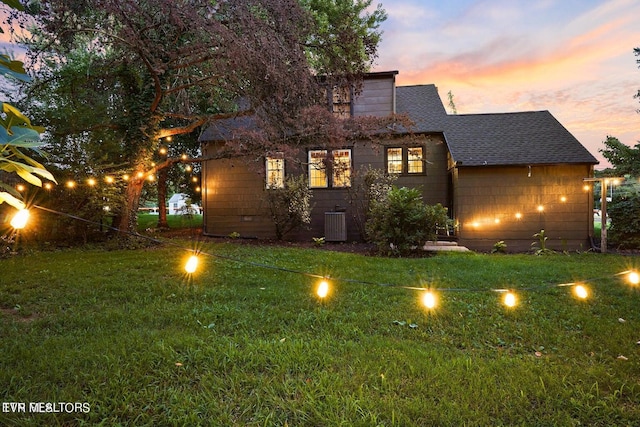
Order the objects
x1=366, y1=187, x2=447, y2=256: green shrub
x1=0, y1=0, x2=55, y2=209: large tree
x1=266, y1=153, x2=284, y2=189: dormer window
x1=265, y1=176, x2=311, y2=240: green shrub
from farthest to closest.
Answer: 1. x1=266, y1=153, x2=284, y2=189: dormer window
2. x1=265, y1=176, x2=311, y2=240: green shrub
3. x1=366, y1=187, x2=447, y2=256: green shrub
4. x1=0, y1=0, x2=55, y2=209: large tree

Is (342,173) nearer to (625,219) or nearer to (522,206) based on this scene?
(522,206)

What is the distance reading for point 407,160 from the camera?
11773mm

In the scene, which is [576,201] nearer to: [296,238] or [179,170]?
[296,238]

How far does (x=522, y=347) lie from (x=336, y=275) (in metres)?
3.19

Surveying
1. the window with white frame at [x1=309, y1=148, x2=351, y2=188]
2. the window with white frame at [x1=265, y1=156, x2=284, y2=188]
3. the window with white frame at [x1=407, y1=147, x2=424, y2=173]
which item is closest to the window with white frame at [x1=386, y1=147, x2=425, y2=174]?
the window with white frame at [x1=407, y1=147, x2=424, y2=173]

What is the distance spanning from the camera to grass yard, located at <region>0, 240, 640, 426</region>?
2148 mm

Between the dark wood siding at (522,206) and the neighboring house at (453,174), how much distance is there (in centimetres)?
3

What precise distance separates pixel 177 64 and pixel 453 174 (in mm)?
8641

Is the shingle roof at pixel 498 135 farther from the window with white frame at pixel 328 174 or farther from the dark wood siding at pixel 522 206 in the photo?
the window with white frame at pixel 328 174

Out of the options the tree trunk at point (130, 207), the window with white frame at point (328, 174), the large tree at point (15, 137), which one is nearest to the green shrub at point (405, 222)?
the window with white frame at point (328, 174)

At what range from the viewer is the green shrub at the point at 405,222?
8.38m

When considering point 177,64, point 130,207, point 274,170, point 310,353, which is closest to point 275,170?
point 274,170

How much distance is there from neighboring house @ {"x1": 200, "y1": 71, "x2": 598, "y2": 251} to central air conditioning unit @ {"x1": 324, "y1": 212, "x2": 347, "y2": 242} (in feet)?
0.11

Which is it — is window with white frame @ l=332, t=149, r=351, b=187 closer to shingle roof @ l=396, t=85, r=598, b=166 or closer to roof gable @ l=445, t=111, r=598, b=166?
shingle roof @ l=396, t=85, r=598, b=166
